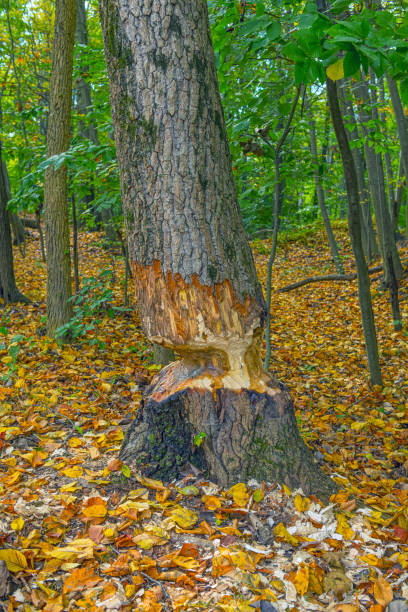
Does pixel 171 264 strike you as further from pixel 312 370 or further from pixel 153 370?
pixel 312 370

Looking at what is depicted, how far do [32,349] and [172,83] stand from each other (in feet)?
11.8

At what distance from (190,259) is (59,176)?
3.57m

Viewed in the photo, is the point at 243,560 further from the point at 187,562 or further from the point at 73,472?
the point at 73,472

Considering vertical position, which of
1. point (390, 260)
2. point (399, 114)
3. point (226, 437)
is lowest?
point (226, 437)

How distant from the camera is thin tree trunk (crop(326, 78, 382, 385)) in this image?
165 inches

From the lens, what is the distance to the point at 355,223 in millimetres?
4496

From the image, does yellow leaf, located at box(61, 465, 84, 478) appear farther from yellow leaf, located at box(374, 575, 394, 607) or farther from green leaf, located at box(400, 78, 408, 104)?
green leaf, located at box(400, 78, 408, 104)

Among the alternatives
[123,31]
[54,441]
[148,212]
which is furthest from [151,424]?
[123,31]

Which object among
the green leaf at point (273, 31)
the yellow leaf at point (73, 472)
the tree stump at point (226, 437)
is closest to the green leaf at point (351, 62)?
the green leaf at point (273, 31)

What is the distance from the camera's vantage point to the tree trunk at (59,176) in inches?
199

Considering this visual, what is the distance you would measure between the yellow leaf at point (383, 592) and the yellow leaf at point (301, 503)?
18.9 inches

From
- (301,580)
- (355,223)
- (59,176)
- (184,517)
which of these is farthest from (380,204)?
(301,580)

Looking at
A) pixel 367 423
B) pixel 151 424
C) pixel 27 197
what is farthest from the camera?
pixel 27 197

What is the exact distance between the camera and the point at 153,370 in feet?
15.9
